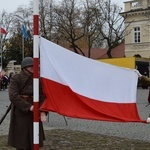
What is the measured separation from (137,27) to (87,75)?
5206 cm

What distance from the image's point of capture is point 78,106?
16.4 ft

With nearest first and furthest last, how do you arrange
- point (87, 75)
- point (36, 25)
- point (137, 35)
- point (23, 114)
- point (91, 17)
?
point (36, 25), point (87, 75), point (23, 114), point (91, 17), point (137, 35)

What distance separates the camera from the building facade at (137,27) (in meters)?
54.4

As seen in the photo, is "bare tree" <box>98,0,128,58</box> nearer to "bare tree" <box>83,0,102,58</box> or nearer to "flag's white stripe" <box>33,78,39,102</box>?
"bare tree" <box>83,0,102,58</box>

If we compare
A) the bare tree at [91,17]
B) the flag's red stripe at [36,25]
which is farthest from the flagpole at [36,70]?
the bare tree at [91,17]

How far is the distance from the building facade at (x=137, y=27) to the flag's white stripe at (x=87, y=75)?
48.9 m

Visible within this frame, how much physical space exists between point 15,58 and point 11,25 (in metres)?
10.4

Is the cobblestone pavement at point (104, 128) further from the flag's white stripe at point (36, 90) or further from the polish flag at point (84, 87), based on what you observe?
the flag's white stripe at point (36, 90)

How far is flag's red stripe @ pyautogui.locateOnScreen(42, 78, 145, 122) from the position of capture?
4.82 meters

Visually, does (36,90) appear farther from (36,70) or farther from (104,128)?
(104,128)

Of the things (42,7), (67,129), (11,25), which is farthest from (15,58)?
(67,129)

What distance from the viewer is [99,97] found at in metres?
5.14

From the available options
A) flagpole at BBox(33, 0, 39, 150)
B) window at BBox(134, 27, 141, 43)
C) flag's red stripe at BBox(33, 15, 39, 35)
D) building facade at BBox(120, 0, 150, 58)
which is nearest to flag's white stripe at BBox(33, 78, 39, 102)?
flagpole at BBox(33, 0, 39, 150)

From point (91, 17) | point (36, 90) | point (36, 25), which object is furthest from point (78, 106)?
point (91, 17)
